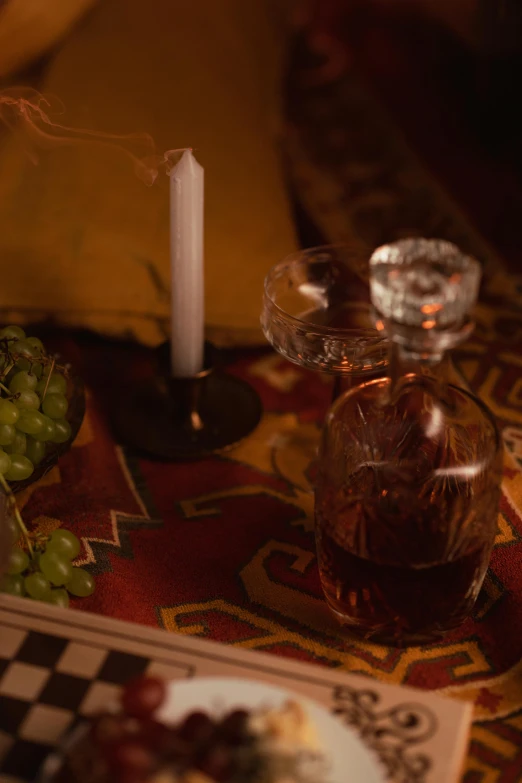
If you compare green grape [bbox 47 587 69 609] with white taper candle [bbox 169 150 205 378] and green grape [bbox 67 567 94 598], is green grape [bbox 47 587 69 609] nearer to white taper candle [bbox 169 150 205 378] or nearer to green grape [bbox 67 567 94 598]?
green grape [bbox 67 567 94 598]

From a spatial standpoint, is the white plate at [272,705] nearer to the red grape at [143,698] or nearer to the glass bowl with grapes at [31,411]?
the red grape at [143,698]

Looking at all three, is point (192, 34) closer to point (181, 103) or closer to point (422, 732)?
point (181, 103)

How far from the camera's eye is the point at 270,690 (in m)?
0.40

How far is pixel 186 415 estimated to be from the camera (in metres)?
0.71

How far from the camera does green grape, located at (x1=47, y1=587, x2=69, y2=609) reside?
0.53 metres

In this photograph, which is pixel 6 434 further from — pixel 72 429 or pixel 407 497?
pixel 407 497

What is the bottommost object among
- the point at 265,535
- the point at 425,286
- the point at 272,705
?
the point at 265,535

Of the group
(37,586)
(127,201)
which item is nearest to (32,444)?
(37,586)

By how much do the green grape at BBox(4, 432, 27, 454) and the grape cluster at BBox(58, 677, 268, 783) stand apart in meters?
0.23

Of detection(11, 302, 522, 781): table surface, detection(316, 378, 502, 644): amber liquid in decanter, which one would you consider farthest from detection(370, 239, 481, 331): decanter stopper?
detection(11, 302, 522, 781): table surface

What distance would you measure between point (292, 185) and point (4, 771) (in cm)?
85

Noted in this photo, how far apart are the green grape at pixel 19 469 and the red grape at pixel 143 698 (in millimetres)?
214

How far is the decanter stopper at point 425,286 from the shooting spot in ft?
1.36

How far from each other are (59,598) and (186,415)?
0.21 m
